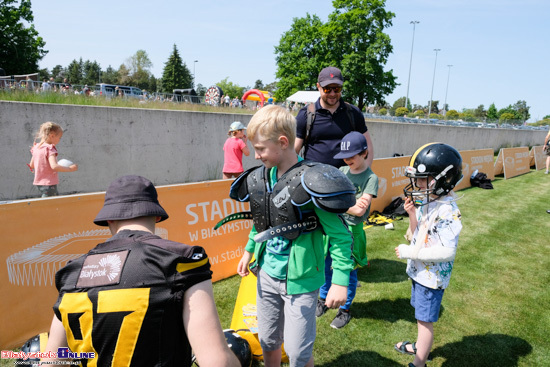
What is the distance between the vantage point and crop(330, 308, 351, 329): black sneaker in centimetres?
375

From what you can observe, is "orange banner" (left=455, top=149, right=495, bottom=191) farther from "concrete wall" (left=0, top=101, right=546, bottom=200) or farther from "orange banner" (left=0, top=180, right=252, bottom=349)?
"orange banner" (left=0, top=180, right=252, bottom=349)

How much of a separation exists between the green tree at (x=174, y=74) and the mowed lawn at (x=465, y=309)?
70.2m

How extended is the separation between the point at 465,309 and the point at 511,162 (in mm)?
12659

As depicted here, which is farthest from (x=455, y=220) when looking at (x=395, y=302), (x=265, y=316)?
(x=395, y=302)

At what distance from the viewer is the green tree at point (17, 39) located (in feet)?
114

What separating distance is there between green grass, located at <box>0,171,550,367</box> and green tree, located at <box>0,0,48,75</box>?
43166mm

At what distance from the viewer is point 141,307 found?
124 centimetres

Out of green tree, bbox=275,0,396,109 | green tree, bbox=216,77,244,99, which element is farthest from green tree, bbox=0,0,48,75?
green tree, bbox=216,77,244,99

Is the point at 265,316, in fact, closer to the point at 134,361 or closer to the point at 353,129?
the point at 134,361

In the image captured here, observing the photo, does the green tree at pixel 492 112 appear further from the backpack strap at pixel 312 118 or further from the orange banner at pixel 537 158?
the backpack strap at pixel 312 118

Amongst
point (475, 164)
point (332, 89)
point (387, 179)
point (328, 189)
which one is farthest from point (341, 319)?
point (475, 164)

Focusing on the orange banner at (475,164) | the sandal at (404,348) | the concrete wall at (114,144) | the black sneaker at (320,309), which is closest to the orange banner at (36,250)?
the black sneaker at (320,309)

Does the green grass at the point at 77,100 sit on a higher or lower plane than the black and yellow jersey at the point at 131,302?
higher

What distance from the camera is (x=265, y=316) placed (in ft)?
7.93
